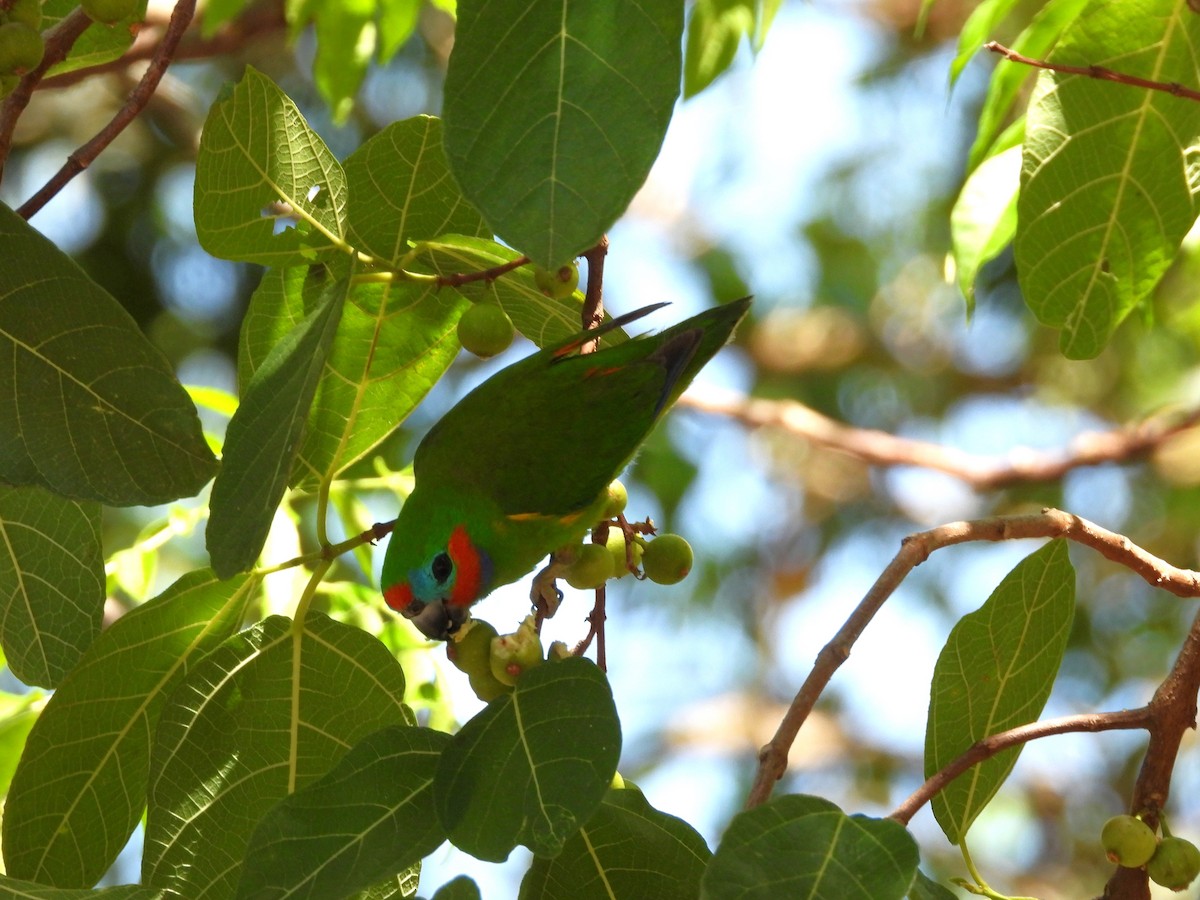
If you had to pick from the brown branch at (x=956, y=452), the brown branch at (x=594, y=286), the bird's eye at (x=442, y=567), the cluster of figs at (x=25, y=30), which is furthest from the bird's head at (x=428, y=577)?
the brown branch at (x=956, y=452)

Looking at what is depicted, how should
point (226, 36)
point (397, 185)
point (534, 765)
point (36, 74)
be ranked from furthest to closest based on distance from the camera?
point (226, 36) → point (397, 185) → point (36, 74) → point (534, 765)

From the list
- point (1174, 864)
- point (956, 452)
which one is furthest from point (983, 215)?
point (956, 452)

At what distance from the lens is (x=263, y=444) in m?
A: 1.22

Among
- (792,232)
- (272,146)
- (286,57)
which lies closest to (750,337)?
(792,232)

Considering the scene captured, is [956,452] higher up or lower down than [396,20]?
higher up

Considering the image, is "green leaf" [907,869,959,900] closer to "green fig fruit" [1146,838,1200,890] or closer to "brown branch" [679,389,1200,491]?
"green fig fruit" [1146,838,1200,890]

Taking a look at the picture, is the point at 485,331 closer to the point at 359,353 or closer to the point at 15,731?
the point at 359,353

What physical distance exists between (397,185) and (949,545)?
0.88 m

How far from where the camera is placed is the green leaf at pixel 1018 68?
212cm

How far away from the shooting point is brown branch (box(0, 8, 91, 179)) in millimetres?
1482

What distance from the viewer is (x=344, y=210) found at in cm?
157

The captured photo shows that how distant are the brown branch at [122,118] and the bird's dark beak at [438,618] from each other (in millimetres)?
916

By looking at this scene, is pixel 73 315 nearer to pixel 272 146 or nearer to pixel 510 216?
pixel 272 146

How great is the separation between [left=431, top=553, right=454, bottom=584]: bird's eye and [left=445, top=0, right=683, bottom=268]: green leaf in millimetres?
1095
